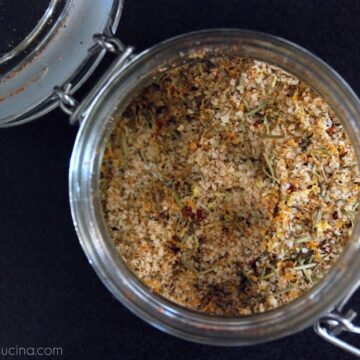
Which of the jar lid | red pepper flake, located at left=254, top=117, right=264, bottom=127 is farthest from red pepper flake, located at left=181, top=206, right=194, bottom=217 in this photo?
the jar lid

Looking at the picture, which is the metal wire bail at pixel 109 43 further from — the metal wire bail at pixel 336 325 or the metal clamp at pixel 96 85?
the metal wire bail at pixel 336 325

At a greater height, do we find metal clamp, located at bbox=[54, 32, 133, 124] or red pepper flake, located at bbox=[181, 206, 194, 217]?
metal clamp, located at bbox=[54, 32, 133, 124]

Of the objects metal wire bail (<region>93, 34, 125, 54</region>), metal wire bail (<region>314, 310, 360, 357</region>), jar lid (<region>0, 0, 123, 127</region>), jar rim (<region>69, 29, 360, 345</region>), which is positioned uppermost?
jar lid (<region>0, 0, 123, 127</region>)

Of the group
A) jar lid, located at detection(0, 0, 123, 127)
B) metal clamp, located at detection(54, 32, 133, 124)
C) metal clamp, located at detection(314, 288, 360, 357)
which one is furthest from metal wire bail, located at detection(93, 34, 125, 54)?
metal clamp, located at detection(314, 288, 360, 357)

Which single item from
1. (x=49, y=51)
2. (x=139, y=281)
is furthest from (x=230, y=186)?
(x=49, y=51)

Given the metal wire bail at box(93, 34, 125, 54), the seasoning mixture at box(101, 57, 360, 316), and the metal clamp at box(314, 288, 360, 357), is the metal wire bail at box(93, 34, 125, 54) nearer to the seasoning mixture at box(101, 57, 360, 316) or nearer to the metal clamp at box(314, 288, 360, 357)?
the seasoning mixture at box(101, 57, 360, 316)

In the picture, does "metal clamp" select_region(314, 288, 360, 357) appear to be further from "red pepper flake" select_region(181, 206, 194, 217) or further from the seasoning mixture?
"red pepper flake" select_region(181, 206, 194, 217)

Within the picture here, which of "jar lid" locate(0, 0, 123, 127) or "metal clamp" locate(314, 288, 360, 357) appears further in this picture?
"jar lid" locate(0, 0, 123, 127)
